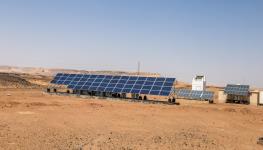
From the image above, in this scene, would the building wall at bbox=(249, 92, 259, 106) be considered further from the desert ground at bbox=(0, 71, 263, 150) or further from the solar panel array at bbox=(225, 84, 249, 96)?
the desert ground at bbox=(0, 71, 263, 150)

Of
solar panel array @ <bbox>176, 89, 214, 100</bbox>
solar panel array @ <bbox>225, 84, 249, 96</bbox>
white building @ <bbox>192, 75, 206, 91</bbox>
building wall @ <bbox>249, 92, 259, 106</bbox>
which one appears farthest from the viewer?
white building @ <bbox>192, 75, 206, 91</bbox>

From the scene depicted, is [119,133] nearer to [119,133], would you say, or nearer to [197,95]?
[119,133]

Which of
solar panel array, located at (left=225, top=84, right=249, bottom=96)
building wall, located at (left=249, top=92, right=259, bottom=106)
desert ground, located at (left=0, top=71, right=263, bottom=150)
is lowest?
desert ground, located at (left=0, top=71, right=263, bottom=150)

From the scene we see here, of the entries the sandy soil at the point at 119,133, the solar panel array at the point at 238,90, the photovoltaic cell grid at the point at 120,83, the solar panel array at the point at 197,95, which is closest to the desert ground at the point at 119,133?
the sandy soil at the point at 119,133

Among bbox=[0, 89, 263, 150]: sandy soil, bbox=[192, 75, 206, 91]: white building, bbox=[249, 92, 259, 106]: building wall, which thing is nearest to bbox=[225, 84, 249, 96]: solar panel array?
bbox=[249, 92, 259, 106]: building wall

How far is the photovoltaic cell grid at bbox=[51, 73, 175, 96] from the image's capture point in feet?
132

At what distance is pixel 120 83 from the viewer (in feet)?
145

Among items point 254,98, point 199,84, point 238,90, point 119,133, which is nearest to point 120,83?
point 199,84

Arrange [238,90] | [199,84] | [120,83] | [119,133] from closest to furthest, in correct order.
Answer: [119,133] < [120,83] < [238,90] < [199,84]

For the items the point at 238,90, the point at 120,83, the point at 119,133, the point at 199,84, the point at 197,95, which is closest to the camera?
the point at 119,133

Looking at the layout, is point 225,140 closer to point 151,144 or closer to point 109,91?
point 151,144

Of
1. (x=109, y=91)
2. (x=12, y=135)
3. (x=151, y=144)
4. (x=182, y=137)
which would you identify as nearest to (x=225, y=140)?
(x=182, y=137)

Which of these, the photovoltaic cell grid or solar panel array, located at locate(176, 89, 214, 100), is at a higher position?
the photovoltaic cell grid

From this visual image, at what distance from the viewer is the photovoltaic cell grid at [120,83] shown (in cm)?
4031
